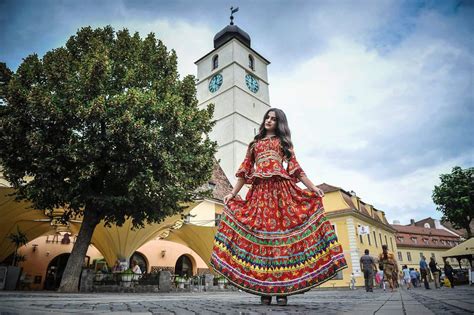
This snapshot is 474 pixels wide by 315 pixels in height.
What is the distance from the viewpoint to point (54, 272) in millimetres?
20375

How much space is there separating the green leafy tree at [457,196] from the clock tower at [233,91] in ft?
70.6

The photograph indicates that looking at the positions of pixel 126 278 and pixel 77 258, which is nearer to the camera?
pixel 77 258

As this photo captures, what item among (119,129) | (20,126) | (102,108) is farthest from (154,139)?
(20,126)

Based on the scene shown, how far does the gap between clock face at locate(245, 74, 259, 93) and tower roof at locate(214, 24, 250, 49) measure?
5.41 meters

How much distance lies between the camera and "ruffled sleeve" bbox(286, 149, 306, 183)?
430 cm

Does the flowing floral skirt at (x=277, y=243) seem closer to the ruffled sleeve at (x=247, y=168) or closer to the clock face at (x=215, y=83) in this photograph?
the ruffled sleeve at (x=247, y=168)

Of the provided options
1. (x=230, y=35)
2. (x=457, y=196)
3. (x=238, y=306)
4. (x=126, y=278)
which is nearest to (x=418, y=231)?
(x=457, y=196)

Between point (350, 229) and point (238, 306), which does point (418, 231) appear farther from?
point (238, 306)

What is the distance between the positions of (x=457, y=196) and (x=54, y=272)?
37285 millimetres

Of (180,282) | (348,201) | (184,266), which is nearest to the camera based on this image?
(180,282)

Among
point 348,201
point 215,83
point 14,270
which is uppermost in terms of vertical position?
point 215,83

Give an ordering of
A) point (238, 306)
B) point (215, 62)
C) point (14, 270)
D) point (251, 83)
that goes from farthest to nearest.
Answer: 1. point (215, 62)
2. point (251, 83)
3. point (14, 270)
4. point (238, 306)

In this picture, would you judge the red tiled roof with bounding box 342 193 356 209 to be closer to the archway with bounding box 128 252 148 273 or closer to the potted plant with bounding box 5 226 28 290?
the archway with bounding box 128 252 148 273

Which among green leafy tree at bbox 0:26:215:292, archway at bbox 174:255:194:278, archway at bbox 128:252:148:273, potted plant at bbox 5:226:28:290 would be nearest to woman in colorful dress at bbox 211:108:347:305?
green leafy tree at bbox 0:26:215:292
